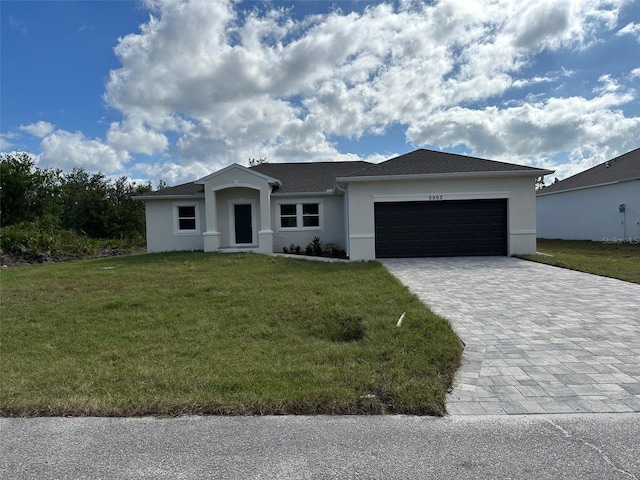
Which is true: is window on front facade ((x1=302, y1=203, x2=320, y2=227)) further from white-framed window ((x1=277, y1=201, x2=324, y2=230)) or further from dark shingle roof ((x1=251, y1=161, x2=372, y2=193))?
dark shingle roof ((x1=251, y1=161, x2=372, y2=193))

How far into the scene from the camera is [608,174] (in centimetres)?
2138

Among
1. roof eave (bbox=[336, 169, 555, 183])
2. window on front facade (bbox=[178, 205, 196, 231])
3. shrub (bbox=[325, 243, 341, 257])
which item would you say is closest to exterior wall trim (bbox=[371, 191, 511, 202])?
roof eave (bbox=[336, 169, 555, 183])

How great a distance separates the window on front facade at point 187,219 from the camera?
17141mm

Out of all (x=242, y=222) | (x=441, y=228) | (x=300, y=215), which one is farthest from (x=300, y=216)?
(x=441, y=228)

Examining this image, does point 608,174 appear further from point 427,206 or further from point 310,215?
point 310,215

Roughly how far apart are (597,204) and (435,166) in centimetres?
1366

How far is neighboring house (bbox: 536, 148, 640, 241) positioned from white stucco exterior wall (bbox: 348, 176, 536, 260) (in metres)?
9.78

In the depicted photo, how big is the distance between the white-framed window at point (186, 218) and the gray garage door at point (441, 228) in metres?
8.33

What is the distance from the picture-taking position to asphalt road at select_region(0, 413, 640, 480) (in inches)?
98.0

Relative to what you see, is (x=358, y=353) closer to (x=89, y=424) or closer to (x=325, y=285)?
(x=89, y=424)

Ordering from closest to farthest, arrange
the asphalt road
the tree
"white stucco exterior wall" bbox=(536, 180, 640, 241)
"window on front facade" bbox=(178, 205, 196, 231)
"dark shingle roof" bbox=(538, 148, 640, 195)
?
1. the asphalt road
2. "window on front facade" bbox=(178, 205, 196, 231)
3. "white stucco exterior wall" bbox=(536, 180, 640, 241)
4. "dark shingle roof" bbox=(538, 148, 640, 195)
5. the tree

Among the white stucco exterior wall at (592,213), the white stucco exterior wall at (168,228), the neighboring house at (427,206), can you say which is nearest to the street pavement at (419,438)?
the neighboring house at (427,206)

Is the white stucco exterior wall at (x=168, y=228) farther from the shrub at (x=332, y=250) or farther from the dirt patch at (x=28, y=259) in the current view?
the shrub at (x=332, y=250)

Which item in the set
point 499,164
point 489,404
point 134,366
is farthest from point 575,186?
point 134,366
